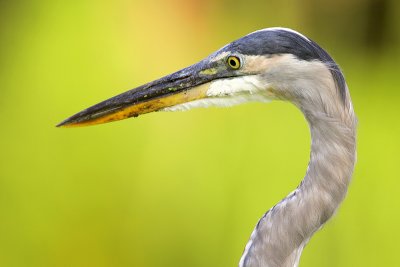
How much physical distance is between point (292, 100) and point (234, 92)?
14 cm

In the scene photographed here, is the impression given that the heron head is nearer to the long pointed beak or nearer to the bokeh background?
the long pointed beak

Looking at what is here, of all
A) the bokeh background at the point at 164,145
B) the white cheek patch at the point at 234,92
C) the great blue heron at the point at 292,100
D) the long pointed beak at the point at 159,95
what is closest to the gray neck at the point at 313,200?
the great blue heron at the point at 292,100

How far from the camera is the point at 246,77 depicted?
1.80m

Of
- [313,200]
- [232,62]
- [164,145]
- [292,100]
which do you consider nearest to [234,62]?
[232,62]

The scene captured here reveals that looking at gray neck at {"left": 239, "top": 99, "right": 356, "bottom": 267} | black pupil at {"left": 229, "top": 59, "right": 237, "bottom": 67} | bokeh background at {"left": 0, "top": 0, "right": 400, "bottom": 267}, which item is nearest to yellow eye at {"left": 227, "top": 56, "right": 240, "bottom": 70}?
black pupil at {"left": 229, "top": 59, "right": 237, "bottom": 67}

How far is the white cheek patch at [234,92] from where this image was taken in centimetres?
180

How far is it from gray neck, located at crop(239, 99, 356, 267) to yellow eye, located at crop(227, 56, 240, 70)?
24cm

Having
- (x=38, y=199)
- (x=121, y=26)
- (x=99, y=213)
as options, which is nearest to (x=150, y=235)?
(x=99, y=213)

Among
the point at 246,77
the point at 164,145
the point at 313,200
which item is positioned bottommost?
the point at 313,200

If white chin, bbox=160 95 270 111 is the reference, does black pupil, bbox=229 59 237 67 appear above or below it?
above

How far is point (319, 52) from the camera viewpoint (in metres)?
1.72

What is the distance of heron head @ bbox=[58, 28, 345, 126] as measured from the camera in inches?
67.9

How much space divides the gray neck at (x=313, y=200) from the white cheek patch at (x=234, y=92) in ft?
0.63

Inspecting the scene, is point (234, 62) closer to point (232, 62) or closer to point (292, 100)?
point (232, 62)
